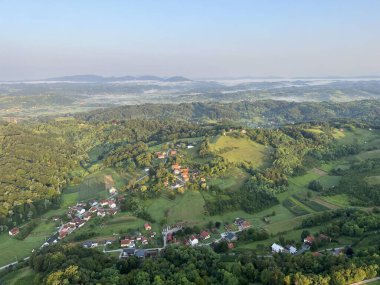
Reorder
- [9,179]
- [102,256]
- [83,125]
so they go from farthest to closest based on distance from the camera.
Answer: [83,125]
[9,179]
[102,256]

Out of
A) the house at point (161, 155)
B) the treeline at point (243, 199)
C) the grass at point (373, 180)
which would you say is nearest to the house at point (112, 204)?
the treeline at point (243, 199)

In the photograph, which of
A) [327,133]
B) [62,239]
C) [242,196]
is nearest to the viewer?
[62,239]

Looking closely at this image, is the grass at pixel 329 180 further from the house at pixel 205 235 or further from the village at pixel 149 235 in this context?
the house at pixel 205 235

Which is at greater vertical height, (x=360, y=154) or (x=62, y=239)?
(x=360, y=154)

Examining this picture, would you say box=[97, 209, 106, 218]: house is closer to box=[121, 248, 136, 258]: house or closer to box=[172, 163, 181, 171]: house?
box=[121, 248, 136, 258]: house

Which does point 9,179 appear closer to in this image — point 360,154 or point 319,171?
point 319,171

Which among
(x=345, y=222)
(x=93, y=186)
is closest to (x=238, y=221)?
(x=345, y=222)

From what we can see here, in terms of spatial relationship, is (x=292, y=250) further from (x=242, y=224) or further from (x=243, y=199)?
(x=243, y=199)

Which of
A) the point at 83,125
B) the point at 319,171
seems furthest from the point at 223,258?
the point at 83,125
